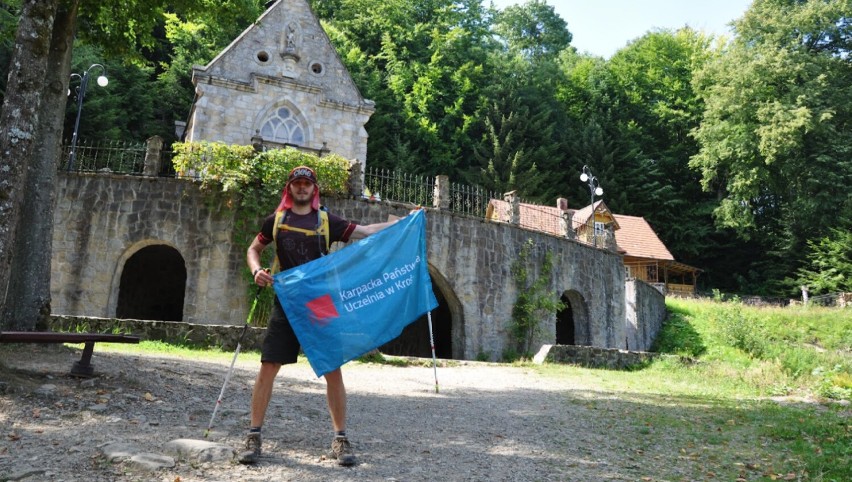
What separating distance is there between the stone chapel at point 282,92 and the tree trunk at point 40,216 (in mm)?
11793

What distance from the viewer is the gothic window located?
2067 centimetres

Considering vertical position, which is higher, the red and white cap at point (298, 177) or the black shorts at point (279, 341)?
the red and white cap at point (298, 177)

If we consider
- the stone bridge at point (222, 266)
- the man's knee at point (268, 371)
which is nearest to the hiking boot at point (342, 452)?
the man's knee at point (268, 371)

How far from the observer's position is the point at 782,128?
1437 inches

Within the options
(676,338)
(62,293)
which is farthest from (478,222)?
(676,338)

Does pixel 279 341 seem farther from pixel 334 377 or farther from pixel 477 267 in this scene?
pixel 477 267

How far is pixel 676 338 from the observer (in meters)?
26.0

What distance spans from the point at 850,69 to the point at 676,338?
25.5m

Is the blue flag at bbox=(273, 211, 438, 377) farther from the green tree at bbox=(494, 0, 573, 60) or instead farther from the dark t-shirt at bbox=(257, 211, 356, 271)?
the green tree at bbox=(494, 0, 573, 60)

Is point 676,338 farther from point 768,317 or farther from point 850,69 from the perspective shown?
point 850,69

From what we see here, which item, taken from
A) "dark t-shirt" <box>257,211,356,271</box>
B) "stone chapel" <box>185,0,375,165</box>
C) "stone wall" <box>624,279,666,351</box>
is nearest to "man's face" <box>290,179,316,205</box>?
"dark t-shirt" <box>257,211,356,271</box>

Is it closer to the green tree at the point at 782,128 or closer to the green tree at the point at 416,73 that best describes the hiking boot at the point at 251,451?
the green tree at the point at 416,73

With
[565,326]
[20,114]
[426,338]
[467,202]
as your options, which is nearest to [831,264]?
[565,326]

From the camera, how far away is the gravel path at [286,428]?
3.98 m
